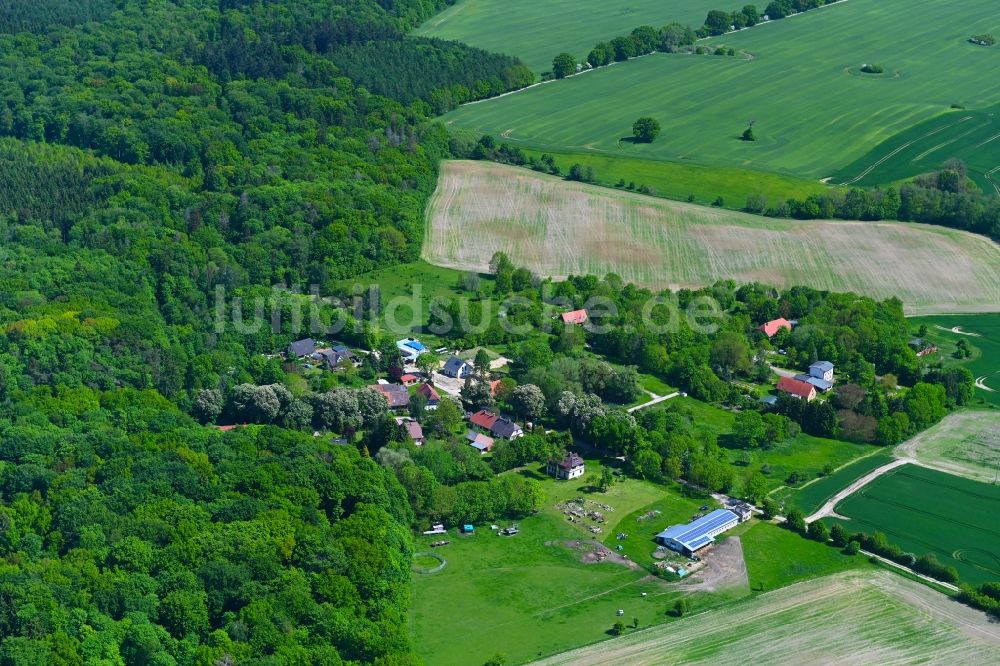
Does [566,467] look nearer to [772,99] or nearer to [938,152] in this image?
[938,152]

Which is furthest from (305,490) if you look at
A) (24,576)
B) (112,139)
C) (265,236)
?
(112,139)

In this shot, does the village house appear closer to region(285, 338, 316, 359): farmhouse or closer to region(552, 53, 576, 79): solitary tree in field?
region(285, 338, 316, 359): farmhouse

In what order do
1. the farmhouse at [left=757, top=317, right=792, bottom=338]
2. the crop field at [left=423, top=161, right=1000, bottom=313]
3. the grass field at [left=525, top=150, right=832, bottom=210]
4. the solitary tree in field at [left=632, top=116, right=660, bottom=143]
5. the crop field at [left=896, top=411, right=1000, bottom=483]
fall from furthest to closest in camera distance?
the solitary tree in field at [left=632, top=116, right=660, bottom=143]
the grass field at [left=525, top=150, right=832, bottom=210]
the crop field at [left=423, top=161, right=1000, bottom=313]
the farmhouse at [left=757, top=317, right=792, bottom=338]
the crop field at [left=896, top=411, right=1000, bottom=483]

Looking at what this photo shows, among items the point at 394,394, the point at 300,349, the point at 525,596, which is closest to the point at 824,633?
the point at 525,596

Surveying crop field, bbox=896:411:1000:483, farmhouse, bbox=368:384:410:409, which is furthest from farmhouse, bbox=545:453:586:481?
crop field, bbox=896:411:1000:483

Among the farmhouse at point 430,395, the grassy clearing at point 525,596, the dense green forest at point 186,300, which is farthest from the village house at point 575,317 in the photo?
the grassy clearing at point 525,596

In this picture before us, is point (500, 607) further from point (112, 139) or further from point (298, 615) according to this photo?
point (112, 139)
